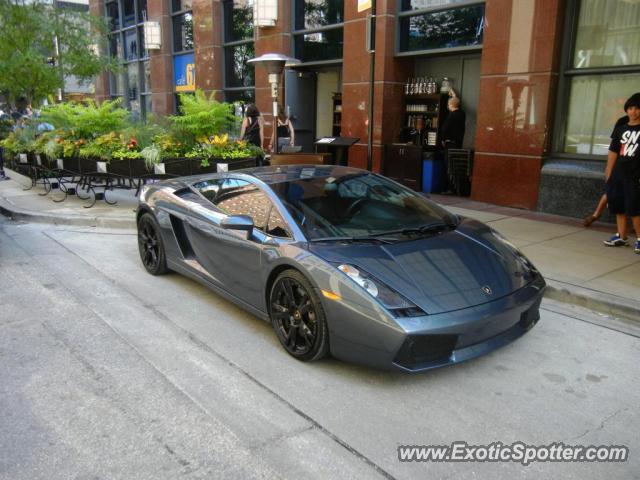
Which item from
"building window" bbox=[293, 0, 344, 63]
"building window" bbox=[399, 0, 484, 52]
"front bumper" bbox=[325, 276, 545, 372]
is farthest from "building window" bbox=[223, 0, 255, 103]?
"front bumper" bbox=[325, 276, 545, 372]

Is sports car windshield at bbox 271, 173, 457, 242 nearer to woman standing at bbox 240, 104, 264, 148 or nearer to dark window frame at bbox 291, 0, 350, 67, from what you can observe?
woman standing at bbox 240, 104, 264, 148

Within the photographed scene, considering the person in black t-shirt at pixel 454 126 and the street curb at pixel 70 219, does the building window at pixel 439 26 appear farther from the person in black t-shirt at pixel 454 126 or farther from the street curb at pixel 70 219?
the street curb at pixel 70 219

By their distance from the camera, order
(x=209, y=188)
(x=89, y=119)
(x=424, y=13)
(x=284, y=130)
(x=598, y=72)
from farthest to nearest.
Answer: (x=284, y=130) → (x=424, y=13) → (x=89, y=119) → (x=598, y=72) → (x=209, y=188)

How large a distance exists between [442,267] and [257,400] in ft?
4.95

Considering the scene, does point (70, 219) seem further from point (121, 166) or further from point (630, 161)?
point (630, 161)

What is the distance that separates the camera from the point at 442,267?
12.5 feet

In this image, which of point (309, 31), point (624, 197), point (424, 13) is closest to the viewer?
point (624, 197)

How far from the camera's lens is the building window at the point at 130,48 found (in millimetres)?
22281

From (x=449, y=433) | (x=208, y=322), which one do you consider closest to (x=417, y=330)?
(x=449, y=433)

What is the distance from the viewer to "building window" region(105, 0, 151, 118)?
22281 millimetres

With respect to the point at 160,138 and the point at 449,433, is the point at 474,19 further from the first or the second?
the point at 449,433

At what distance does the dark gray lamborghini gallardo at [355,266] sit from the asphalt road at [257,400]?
0.28 m

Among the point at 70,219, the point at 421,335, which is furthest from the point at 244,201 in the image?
the point at 70,219

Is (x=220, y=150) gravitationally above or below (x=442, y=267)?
above
